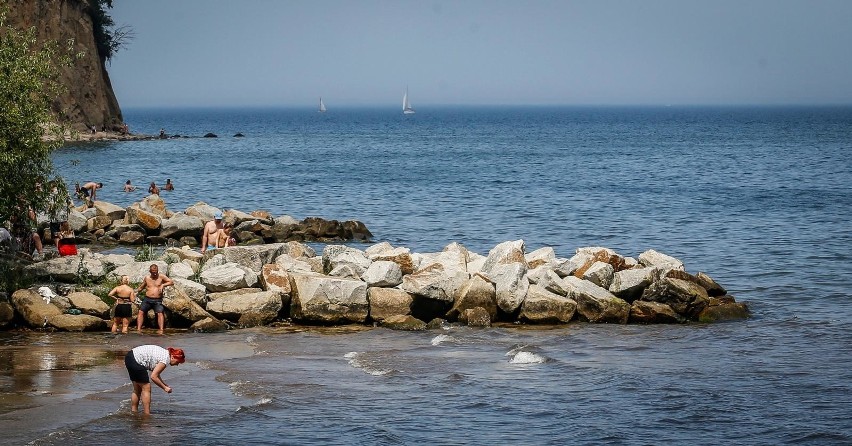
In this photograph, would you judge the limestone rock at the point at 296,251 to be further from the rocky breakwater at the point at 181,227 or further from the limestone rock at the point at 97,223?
the limestone rock at the point at 97,223

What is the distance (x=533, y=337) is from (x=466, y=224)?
22597mm

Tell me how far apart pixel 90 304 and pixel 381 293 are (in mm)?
6824

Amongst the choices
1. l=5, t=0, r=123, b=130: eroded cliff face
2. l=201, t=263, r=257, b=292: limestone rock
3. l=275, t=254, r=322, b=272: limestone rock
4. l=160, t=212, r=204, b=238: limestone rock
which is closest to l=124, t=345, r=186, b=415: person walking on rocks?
l=201, t=263, r=257, b=292: limestone rock

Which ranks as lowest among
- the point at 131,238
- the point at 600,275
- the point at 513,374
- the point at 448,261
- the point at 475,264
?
the point at 131,238

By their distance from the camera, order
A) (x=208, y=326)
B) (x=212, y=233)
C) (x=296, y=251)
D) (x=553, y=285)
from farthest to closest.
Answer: (x=212, y=233) < (x=296, y=251) < (x=553, y=285) < (x=208, y=326)

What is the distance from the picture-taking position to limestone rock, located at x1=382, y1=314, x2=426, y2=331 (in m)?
Result: 24.8

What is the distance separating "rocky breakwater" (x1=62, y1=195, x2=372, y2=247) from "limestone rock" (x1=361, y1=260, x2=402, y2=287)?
12.2 metres

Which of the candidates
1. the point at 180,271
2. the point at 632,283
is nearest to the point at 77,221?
the point at 180,271

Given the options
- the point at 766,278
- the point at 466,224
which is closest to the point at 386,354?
the point at 766,278

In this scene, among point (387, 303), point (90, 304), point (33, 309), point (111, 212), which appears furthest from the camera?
point (111, 212)

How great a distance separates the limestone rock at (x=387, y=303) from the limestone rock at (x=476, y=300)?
1110 mm

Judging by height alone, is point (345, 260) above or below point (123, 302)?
above

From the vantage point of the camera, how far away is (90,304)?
24.2 m

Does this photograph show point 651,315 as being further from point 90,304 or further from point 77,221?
point 77,221
